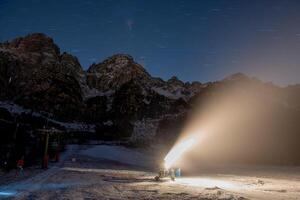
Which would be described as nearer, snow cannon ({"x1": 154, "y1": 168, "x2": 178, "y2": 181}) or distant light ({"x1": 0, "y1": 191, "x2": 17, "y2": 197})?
distant light ({"x1": 0, "y1": 191, "x2": 17, "y2": 197})

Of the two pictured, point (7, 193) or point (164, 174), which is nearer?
point (7, 193)

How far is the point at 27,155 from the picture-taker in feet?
108

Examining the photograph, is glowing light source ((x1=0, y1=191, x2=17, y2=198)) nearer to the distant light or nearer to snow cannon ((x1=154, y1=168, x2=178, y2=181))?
the distant light

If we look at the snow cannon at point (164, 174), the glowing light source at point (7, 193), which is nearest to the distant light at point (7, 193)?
the glowing light source at point (7, 193)

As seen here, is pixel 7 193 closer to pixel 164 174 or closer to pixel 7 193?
pixel 7 193

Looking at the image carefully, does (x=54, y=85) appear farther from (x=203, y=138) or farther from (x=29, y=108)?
(x=203, y=138)

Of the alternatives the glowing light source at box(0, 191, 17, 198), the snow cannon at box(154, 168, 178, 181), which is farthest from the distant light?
the snow cannon at box(154, 168, 178, 181)

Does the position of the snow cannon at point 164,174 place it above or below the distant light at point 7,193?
above

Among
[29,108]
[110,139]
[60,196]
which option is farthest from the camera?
[29,108]

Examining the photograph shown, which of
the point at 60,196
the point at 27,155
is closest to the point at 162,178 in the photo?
the point at 60,196

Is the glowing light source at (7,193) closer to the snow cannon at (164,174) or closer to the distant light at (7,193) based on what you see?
the distant light at (7,193)

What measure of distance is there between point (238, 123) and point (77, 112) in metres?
115

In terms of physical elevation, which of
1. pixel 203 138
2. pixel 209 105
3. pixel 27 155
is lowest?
pixel 27 155

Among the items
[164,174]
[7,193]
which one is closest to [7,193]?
[7,193]
